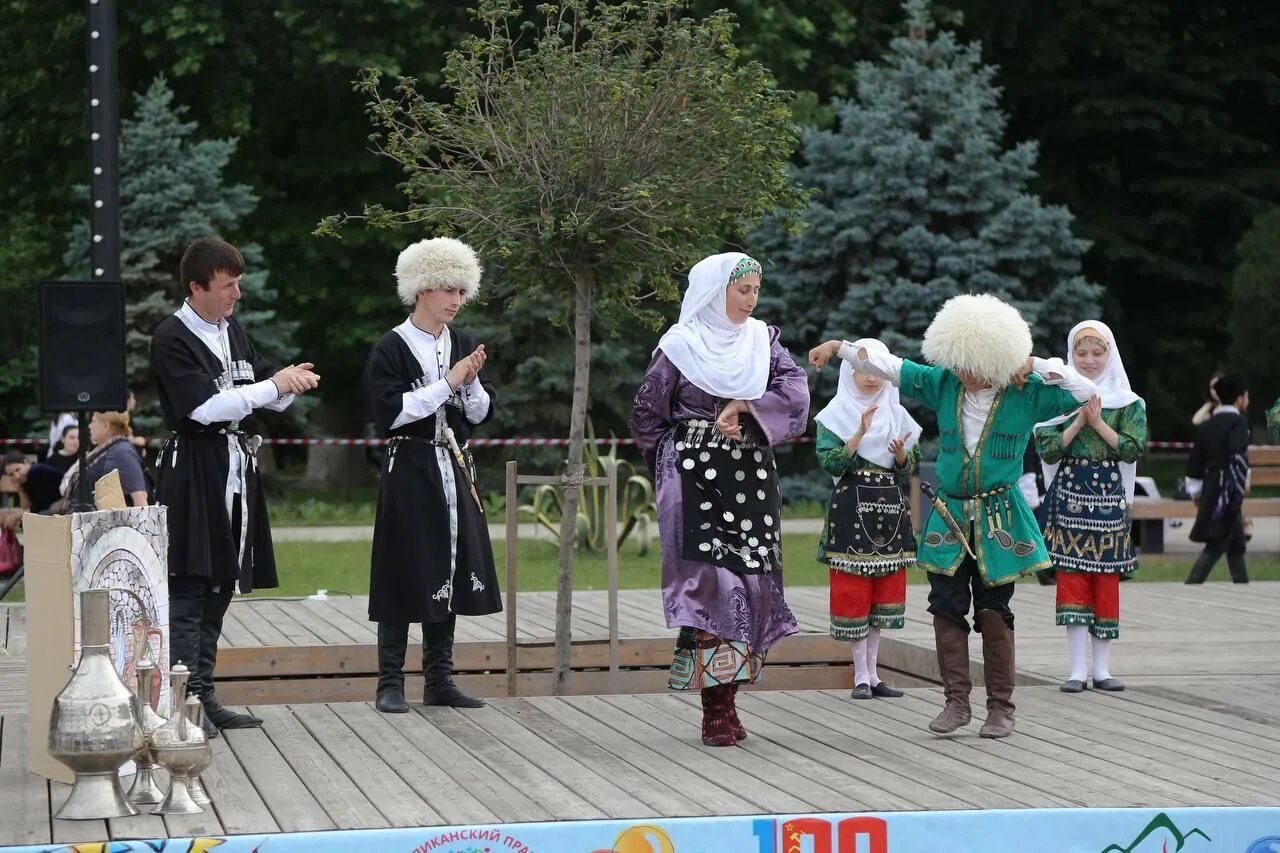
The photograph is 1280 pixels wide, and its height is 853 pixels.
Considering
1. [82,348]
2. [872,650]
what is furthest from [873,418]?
[82,348]

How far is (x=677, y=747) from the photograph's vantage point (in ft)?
21.8

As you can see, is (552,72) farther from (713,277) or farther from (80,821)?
(80,821)

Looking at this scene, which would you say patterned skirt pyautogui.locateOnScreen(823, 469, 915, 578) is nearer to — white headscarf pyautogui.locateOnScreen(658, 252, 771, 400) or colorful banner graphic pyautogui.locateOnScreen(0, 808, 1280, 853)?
white headscarf pyautogui.locateOnScreen(658, 252, 771, 400)

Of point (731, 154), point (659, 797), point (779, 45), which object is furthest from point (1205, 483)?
point (779, 45)

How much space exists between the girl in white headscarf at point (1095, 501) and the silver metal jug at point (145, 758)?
13.4ft

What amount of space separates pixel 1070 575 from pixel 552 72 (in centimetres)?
315

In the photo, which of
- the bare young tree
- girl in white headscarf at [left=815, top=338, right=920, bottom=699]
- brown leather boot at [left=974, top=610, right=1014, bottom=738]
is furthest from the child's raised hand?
brown leather boot at [left=974, top=610, right=1014, bottom=738]

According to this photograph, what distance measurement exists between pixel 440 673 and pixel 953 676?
2052 mm

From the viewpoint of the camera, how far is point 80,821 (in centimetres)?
539

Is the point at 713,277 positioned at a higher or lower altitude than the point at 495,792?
higher

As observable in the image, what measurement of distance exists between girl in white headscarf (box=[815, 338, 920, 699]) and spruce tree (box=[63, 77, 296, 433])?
581 inches

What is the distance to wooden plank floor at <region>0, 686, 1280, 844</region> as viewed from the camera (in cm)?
549

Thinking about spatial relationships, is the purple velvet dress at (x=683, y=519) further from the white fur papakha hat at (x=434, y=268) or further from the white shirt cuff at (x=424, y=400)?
the white fur papakha hat at (x=434, y=268)

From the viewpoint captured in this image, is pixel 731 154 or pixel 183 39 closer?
pixel 731 154
